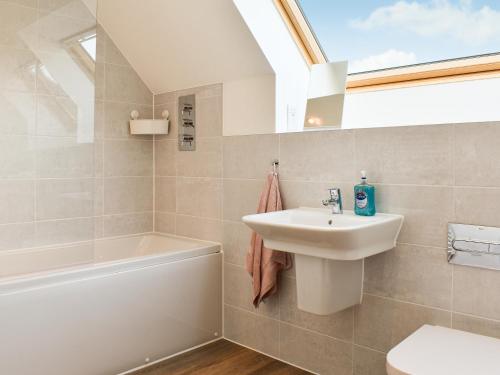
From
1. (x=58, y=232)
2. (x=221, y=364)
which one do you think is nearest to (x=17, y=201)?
(x=58, y=232)

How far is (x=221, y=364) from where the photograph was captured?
2.58 metres

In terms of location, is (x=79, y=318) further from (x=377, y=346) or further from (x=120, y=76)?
(x=120, y=76)

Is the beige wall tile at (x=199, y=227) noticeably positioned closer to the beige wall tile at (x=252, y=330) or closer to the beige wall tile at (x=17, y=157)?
the beige wall tile at (x=252, y=330)

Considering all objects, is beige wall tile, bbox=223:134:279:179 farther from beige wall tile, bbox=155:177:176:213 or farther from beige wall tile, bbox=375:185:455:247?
beige wall tile, bbox=375:185:455:247

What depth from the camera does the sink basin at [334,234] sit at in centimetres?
179

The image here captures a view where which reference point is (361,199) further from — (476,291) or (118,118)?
(118,118)

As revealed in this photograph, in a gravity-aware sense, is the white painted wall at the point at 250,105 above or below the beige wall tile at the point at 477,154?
above

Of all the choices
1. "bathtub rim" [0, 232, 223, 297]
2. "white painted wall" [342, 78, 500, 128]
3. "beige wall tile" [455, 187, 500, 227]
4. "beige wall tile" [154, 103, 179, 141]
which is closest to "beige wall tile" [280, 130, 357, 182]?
"white painted wall" [342, 78, 500, 128]

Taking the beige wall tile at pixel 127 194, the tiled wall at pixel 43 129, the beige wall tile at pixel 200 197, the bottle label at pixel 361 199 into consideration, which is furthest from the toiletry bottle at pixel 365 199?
the beige wall tile at pixel 127 194

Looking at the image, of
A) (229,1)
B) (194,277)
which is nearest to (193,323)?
(194,277)

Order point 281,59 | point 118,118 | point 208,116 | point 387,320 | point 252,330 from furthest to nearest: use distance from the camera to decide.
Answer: point 118,118, point 208,116, point 252,330, point 281,59, point 387,320

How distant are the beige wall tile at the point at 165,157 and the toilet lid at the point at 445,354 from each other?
6.87ft

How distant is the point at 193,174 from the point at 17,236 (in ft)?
3.80

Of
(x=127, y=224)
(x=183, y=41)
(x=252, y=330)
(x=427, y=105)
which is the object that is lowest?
(x=252, y=330)
